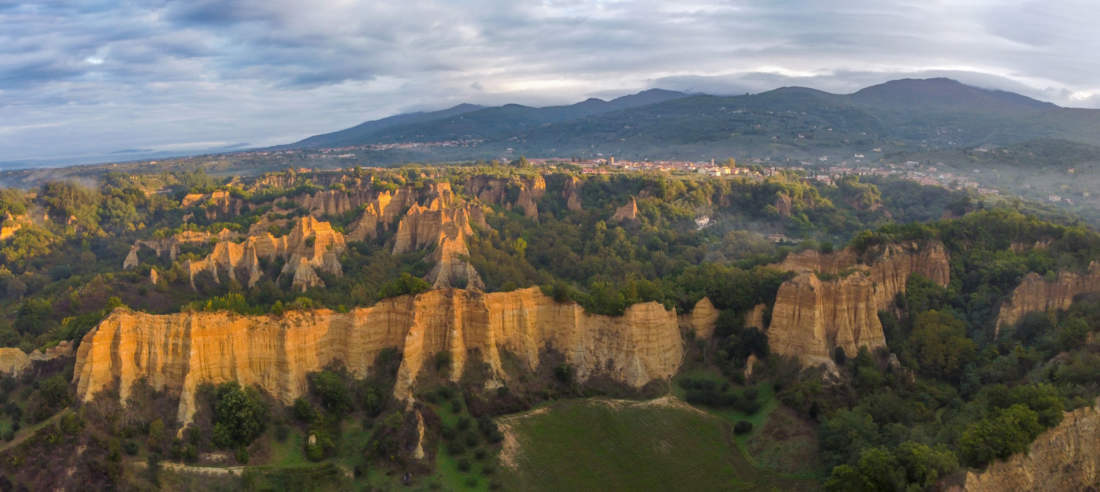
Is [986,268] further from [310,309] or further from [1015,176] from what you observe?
[1015,176]

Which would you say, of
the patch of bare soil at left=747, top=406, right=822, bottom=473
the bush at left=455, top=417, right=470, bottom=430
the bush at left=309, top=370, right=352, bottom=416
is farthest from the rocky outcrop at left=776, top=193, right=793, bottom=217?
the bush at left=309, top=370, right=352, bottom=416

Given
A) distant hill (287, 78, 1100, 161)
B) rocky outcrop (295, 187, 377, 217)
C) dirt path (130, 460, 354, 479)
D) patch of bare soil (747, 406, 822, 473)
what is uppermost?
distant hill (287, 78, 1100, 161)

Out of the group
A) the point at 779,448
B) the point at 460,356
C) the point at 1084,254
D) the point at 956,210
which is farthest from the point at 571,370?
the point at 956,210

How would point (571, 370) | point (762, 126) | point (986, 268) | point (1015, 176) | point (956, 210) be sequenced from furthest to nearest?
point (762, 126) → point (1015, 176) → point (956, 210) → point (986, 268) → point (571, 370)

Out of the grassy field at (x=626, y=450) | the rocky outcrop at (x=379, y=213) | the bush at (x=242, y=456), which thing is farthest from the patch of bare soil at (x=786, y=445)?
the rocky outcrop at (x=379, y=213)

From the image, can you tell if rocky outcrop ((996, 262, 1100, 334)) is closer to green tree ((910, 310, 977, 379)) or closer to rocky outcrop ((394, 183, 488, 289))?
green tree ((910, 310, 977, 379))

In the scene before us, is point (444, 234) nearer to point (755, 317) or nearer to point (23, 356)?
point (755, 317)

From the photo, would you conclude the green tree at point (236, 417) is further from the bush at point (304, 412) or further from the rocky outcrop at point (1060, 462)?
the rocky outcrop at point (1060, 462)
